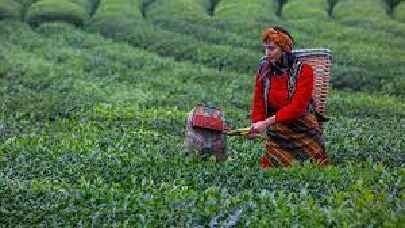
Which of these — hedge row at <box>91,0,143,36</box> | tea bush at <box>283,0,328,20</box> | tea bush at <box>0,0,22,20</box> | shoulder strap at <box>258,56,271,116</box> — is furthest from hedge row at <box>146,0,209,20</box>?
shoulder strap at <box>258,56,271,116</box>

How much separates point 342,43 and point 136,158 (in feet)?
51.0

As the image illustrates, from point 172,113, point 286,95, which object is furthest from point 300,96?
point 172,113

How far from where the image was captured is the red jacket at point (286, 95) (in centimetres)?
864

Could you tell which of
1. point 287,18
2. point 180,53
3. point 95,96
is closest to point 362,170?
point 95,96

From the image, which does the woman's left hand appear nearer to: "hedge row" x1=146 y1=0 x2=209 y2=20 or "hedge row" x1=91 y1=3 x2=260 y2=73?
"hedge row" x1=91 y1=3 x2=260 y2=73

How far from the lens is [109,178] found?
356 inches

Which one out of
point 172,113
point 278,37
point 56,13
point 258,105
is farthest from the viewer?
point 56,13

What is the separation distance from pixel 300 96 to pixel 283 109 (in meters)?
0.25

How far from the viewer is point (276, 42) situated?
28.3 ft

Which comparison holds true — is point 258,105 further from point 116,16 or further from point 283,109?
point 116,16

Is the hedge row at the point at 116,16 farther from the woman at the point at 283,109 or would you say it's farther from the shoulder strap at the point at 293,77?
the shoulder strap at the point at 293,77

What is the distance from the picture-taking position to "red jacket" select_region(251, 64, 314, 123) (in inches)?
340

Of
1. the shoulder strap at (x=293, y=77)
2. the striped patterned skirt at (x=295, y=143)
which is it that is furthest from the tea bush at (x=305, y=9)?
the shoulder strap at (x=293, y=77)

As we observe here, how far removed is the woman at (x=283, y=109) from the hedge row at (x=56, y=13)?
19.4 meters
